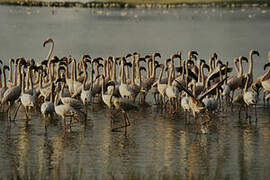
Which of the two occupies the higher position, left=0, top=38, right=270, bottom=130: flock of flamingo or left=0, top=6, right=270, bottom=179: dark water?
left=0, top=38, right=270, bottom=130: flock of flamingo

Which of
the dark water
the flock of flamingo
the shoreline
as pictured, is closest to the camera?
the dark water

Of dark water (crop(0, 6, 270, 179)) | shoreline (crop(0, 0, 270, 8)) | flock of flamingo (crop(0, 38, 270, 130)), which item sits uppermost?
shoreline (crop(0, 0, 270, 8))

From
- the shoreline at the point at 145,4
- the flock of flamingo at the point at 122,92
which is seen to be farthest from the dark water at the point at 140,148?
the shoreline at the point at 145,4

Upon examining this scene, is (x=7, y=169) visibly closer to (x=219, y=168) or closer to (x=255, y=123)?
(x=219, y=168)

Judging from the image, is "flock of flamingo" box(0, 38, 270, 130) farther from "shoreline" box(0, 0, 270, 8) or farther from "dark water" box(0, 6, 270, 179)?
"shoreline" box(0, 0, 270, 8)

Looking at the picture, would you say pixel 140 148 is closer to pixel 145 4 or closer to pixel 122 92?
pixel 122 92

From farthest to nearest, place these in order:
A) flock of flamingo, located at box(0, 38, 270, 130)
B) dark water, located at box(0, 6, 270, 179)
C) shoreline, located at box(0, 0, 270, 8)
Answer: shoreline, located at box(0, 0, 270, 8) < flock of flamingo, located at box(0, 38, 270, 130) < dark water, located at box(0, 6, 270, 179)

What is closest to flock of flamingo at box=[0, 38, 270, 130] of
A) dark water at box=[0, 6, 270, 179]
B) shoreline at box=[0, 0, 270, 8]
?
dark water at box=[0, 6, 270, 179]

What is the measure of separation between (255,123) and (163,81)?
358 cm

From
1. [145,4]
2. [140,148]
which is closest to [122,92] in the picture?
[140,148]

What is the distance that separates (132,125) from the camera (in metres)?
17.5

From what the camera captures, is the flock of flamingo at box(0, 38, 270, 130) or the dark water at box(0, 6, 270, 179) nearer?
the dark water at box(0, 6, 270, 179)

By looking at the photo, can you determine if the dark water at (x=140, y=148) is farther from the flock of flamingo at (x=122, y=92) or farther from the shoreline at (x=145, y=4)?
the shoreline at (x=145, y=4)

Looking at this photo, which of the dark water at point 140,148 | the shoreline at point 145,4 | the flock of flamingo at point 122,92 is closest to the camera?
the dark water at point 140,148
